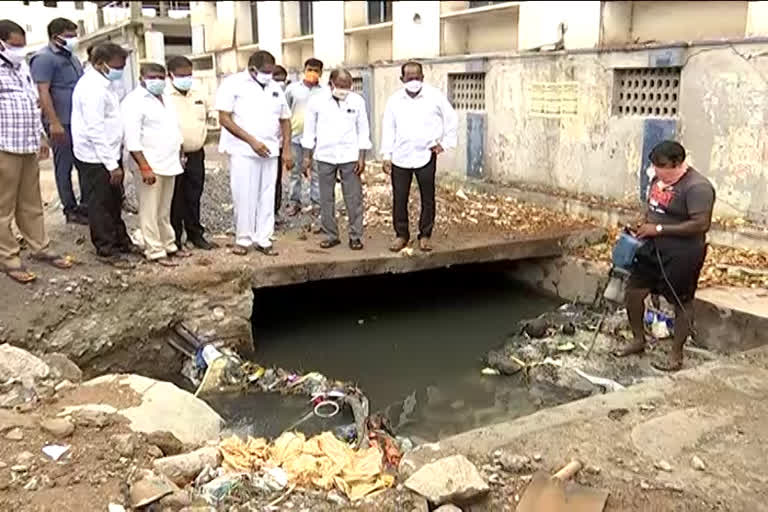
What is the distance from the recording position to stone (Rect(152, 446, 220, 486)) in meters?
3.36

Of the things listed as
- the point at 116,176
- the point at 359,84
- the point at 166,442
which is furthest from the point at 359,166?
the point at 359,84

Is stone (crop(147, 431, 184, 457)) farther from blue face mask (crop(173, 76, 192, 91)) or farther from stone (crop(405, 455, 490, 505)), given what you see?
blue face mask (crop(173, 76, 192, 91))

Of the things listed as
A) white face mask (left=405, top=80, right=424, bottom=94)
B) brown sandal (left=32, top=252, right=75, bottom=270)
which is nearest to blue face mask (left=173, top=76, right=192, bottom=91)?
brown sandal (left=32, top=252, right=75, bottom=270)

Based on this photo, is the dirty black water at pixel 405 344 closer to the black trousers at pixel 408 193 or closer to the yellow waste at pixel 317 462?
the black trousers at pixel 408 193

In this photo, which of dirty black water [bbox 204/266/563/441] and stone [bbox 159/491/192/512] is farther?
dirty black water [bbox 204/266/563/441]

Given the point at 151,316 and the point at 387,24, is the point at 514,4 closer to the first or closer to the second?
the point at 387,24

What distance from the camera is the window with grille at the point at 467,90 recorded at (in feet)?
34.0

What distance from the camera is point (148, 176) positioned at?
5832mm

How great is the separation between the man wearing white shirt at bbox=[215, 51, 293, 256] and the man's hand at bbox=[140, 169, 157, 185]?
766mm

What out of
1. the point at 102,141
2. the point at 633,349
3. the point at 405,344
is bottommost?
the point at 405,344

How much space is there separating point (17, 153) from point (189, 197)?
157 centimetres

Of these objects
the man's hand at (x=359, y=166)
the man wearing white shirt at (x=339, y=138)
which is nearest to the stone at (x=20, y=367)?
the man wearing white shirt at (x=339, y=138)

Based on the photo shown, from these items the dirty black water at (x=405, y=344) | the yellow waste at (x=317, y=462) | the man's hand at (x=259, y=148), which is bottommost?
the dirty black water at (x=405, y=344)

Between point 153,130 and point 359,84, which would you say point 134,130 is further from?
point 359,84
